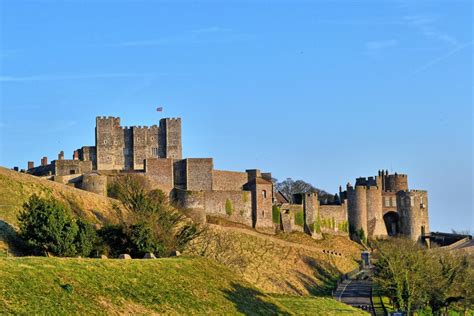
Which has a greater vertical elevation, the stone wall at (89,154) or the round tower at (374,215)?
the stone wall at (89,154)

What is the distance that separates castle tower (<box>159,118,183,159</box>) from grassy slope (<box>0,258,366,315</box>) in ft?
164

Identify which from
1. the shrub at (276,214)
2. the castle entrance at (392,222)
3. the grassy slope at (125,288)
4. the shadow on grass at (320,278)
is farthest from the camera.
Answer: the castle entrance at (392,222)

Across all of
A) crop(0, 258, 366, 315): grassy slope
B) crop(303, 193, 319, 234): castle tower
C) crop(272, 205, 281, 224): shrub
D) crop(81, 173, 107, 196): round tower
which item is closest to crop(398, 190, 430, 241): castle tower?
crop(303, 193, 319, 234): castle tower

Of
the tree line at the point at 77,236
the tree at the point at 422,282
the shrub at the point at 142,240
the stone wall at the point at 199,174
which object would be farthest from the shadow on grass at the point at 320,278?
the shrub at the point at 142,240

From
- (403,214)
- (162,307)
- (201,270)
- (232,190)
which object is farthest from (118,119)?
(162,307)

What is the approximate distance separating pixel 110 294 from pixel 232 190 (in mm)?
47498

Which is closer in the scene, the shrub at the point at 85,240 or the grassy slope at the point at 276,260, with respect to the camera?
the shrub at the point at 85,240

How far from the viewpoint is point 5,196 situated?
46.9 m

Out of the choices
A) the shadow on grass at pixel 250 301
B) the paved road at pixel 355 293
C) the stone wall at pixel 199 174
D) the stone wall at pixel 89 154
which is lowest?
the paved road at pixel 355 293

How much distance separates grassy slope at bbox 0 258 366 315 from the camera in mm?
24384

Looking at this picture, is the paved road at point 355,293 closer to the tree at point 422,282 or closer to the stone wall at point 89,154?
the tree at point 422,282

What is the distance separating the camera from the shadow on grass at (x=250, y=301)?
32875 millimetres

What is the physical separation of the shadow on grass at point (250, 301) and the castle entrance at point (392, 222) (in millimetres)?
59515

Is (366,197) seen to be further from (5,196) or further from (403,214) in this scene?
(5,196)
